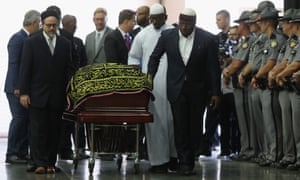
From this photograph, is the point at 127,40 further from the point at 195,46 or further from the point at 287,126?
Result: the point at 287,126

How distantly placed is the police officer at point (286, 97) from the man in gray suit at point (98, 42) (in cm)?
258

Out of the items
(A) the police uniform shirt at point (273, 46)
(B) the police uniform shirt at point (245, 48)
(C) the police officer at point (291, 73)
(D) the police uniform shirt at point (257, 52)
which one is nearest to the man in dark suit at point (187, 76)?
(C) the police officer at point (291, 73)

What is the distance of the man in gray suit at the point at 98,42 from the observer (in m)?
11.9

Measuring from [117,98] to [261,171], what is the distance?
77.4 inches

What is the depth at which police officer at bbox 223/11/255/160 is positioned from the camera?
37.1ft

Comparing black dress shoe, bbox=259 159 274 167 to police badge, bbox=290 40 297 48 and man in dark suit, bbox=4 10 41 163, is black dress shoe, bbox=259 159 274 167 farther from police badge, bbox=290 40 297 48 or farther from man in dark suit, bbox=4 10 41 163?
man in dark suit, bbox=4 10 41 163

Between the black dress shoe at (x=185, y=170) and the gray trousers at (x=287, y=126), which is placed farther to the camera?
the gray trousers at (x=287, y=126)

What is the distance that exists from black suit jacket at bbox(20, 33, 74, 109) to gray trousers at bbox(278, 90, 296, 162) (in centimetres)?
248

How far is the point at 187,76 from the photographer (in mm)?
9492

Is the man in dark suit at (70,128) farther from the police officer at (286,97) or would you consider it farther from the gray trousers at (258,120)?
the police officer at (286,97)

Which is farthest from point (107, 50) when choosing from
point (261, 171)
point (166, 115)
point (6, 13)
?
point (6, 13)

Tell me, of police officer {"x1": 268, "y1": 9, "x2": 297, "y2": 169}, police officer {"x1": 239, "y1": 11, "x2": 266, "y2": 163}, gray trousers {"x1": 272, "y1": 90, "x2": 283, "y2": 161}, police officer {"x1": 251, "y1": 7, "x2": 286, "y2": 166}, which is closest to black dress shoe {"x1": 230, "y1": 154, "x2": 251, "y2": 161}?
police officer {"x1": 239, "y1": 11, "x2": 266, "y2": 163}

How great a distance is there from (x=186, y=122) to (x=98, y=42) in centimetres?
283

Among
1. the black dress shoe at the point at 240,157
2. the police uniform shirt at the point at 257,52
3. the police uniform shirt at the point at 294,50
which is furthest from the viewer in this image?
the black dress shoe at the point at 240,157
